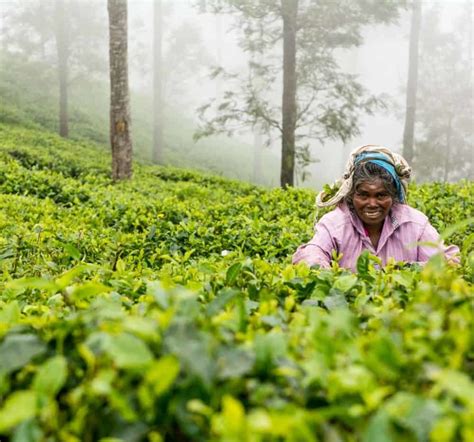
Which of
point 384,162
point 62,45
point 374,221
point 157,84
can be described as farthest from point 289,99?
point 157,84

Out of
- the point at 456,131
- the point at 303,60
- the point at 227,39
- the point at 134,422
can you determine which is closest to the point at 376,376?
the point at 134,422

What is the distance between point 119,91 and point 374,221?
7.08 metres

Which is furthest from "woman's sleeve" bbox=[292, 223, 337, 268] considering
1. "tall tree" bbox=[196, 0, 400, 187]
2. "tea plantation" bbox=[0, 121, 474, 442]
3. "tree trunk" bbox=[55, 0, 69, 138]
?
"tree trunk" bbox=[55, 0, 69, 138]

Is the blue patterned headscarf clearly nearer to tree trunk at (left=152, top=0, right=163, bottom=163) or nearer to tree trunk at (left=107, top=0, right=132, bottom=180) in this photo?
tree trunk at (left=107, top=0, right=132, bottom=180)

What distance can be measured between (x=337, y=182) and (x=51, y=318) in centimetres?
327

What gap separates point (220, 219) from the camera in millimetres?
6273

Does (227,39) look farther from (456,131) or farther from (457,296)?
(457,296)

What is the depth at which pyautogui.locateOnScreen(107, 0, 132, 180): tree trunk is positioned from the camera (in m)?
9.59

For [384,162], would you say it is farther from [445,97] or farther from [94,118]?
[445,97]

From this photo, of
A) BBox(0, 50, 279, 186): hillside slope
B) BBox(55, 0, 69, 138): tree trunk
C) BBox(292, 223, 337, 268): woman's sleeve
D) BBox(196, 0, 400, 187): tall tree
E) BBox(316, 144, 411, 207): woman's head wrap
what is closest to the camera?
BBox(292, 223, 337, 268): woman's sleeve

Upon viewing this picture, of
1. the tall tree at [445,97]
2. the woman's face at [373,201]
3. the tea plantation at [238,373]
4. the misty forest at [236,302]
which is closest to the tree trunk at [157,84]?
the misty forest at [236,302]

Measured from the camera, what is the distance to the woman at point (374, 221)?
3.86m

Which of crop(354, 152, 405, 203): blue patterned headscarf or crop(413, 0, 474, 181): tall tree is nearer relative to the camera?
crop(354, 152, 405, 203): blue patterned headscarf

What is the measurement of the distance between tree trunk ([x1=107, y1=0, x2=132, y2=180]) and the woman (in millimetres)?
6785
